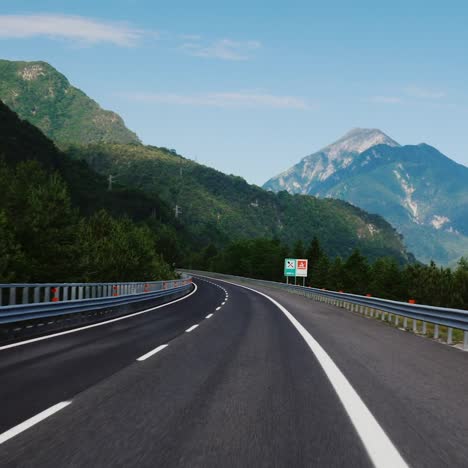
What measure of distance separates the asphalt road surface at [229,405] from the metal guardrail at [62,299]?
1259mm

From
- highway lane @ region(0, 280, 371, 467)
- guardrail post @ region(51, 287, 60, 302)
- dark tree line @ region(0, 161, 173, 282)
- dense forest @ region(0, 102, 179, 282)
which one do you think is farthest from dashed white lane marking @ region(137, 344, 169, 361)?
dark tree line @ region(0, 161, 173, 282)

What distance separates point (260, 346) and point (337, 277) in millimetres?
108672

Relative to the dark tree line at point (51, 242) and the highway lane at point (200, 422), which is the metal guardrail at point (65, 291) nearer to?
the highway lane at point (200, 422)

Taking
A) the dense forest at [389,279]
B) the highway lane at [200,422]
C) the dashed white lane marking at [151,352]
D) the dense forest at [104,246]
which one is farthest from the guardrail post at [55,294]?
the dense forest at [389,279]

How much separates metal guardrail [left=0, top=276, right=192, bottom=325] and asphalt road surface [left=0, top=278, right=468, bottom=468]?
4.13 feet

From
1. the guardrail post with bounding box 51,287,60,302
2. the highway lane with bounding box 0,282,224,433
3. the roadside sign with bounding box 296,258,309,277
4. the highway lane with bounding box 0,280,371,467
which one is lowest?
the highway lane with bounding box 0,282,224,433

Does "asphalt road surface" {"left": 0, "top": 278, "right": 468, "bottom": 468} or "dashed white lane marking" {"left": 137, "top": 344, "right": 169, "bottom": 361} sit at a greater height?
"asphalt road surface" {"left": 0, "top": 278, "right": 468, "bottom": 468}

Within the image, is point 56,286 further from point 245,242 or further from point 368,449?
point 245,242

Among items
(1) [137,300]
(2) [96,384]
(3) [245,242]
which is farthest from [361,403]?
(3) [245,242]

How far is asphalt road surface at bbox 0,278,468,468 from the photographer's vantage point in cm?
496

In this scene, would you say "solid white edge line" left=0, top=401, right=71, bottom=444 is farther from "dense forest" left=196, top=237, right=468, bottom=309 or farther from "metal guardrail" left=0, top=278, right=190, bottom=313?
"dense forest" left=196, top=237, right=468, bottom=309

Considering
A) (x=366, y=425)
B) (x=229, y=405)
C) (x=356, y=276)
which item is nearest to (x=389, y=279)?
(x=356, y=276)

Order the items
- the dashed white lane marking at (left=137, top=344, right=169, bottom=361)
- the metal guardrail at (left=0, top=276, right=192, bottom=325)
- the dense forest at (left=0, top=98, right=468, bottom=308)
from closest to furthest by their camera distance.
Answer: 1. the dashed white lane marking at (left=137, top=344, right=169, bottom=361)
2. the metal guardrail at (left=0, top=276, right=192, bottom=325)
3. the dense forest at (left=0, top=98, right=468, bottom=308)

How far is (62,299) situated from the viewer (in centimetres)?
→ 1930
